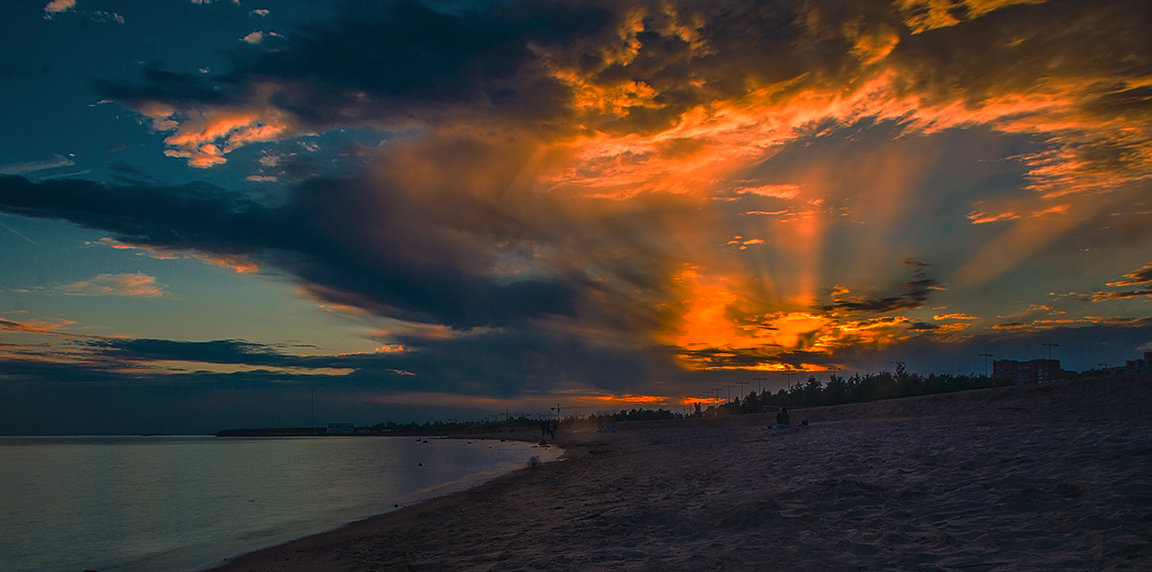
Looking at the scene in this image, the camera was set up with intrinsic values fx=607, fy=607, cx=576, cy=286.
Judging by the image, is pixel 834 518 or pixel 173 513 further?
pixel 173 513

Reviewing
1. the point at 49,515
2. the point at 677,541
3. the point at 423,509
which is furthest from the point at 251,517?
the point at 677,541

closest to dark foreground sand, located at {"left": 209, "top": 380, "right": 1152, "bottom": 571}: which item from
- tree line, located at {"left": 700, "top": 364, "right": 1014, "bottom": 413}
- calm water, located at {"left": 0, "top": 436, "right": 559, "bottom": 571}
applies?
calm water, located at {"left": 0, "top": 436, "right": 559, "bottom": 571}

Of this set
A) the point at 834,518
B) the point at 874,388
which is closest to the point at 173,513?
the point at 834,518

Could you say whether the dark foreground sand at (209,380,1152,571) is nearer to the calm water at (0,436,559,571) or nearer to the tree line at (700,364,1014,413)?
the calm water at (0,436,559,571)

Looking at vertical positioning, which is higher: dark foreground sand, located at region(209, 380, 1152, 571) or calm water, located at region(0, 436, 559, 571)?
dark foreground sand, located at region(209, 380, 1152, 571)

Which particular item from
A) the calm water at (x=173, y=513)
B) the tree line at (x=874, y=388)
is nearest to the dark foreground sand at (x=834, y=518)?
the calm water at (x=173, y=513)

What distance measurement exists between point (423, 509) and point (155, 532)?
10784 mm

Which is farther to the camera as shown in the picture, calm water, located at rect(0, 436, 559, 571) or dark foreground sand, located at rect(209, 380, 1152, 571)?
calm water, located at rect(0, 436, 559, 571)

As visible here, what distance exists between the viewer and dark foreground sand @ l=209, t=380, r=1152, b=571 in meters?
9.38

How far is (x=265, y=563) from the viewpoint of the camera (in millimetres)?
16906

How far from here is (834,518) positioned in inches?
496

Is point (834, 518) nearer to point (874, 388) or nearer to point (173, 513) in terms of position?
point (173, 513)

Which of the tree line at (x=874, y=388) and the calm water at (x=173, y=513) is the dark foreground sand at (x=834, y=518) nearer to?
the calm water at (x=173, y=513)

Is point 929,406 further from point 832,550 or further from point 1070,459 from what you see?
point 832,550
